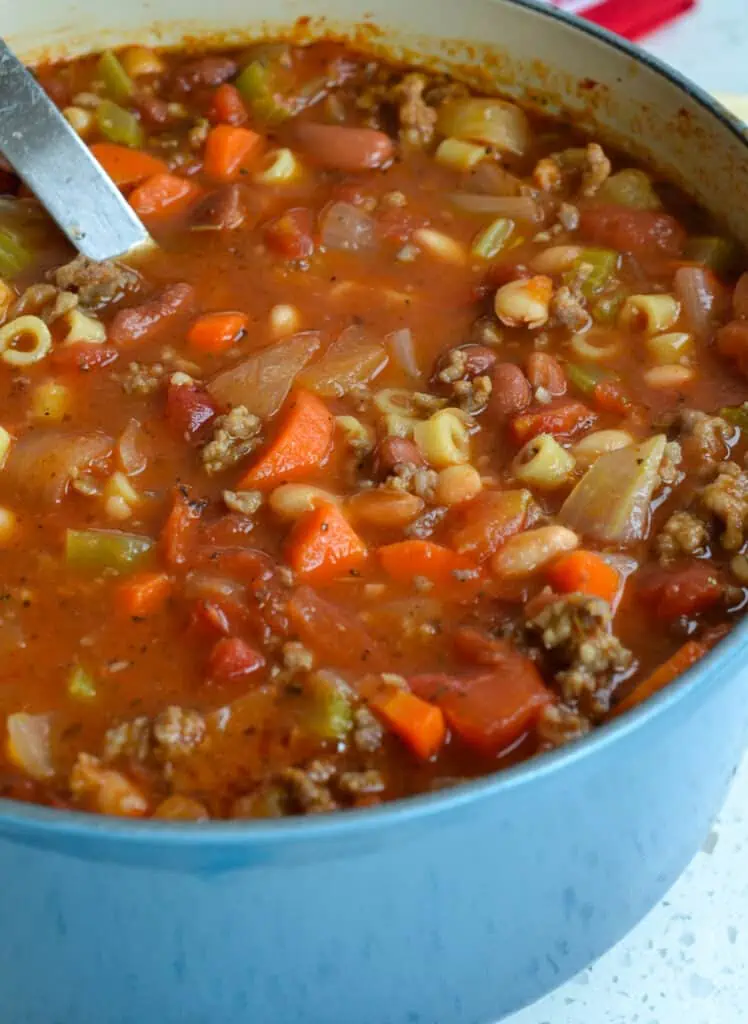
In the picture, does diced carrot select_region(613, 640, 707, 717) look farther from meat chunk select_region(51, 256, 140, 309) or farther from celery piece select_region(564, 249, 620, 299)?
meat chunk select_region(51, 256, 140, 309)

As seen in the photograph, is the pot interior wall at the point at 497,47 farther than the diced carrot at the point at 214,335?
Yes

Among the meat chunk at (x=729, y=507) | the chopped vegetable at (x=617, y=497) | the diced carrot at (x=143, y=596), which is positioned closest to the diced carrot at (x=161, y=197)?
the diced carrot at (x=143, y=596)

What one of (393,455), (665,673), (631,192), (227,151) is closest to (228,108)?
(227,151)

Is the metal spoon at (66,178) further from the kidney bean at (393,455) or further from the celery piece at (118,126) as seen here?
the kidney bean at (393,455)

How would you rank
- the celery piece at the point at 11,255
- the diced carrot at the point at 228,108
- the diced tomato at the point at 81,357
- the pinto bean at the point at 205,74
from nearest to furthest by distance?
the diced tomato at the point at 81,357, the celery piece at the point at 11,255, the diced carrot at the point at 228,108, the pinto bean at the point at 205,74

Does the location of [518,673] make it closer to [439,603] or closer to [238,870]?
[439,603]

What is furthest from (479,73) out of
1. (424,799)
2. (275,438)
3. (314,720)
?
(424,799)

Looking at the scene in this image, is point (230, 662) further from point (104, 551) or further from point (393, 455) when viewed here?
point (393, 455)
